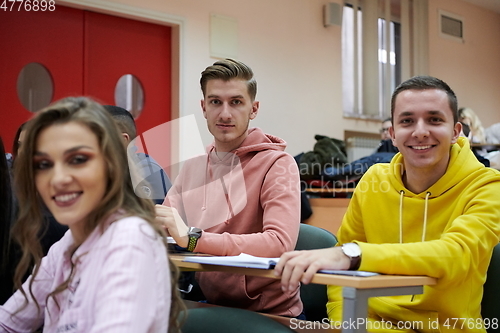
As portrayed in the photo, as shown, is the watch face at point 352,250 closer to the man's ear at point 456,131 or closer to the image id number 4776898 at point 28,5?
the man's ear at point 456,131

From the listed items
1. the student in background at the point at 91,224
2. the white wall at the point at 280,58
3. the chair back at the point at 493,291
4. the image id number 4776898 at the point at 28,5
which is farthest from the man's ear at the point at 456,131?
the image id number 4776898 at the point at 28,5

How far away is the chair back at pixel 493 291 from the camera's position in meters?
1.50

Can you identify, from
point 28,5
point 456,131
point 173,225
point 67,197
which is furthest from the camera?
point 28,5

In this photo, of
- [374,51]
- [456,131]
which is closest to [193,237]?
[456,131]

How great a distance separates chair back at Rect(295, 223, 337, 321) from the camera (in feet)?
5.96

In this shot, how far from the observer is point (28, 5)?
403cm

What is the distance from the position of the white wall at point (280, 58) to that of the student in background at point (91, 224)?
3496 mm

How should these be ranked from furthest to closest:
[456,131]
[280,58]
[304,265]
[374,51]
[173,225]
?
[374,51] < [280,58] < [456,131] < [173,225] < [304,265]

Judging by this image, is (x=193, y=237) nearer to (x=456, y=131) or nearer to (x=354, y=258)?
(x=354, y=258)

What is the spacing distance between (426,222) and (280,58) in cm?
409

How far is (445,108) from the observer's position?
1.60 meters

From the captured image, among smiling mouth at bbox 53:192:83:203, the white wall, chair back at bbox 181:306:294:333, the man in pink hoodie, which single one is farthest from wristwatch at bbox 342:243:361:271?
the white wall

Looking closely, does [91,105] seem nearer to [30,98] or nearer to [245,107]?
[245,107]

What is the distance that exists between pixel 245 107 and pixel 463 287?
95 cm
